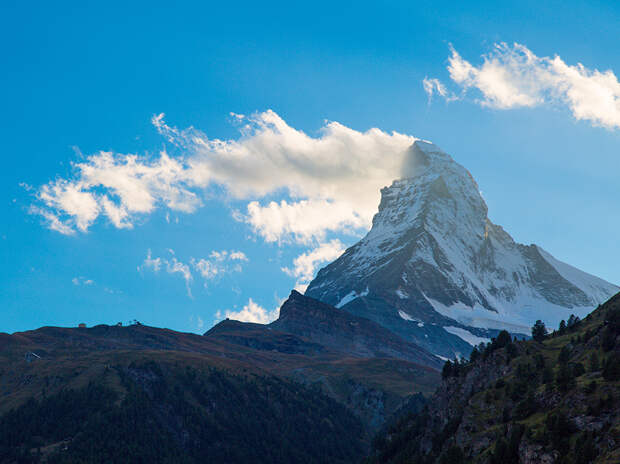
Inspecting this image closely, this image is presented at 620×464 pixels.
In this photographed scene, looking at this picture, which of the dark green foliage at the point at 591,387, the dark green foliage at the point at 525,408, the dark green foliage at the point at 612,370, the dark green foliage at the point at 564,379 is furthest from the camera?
the dark green foliage at the point at 525,408

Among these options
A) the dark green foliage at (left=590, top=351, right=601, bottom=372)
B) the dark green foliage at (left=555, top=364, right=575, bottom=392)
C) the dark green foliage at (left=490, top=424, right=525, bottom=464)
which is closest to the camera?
the dark green foliage at (left=490, top=424, right=525, bottom=464)

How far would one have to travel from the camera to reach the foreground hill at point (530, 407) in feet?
304

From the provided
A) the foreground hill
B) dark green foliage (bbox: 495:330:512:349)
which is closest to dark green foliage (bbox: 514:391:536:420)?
the foreground hill

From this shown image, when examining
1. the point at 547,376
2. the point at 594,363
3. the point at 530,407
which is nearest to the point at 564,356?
the point at 547,376

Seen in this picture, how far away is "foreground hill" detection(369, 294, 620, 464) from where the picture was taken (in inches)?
3649

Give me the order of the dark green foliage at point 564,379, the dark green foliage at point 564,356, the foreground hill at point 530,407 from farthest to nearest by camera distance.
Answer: the dark green foliage at point 564,356 < the dark green foliage at point 564,379 < the foreground hill at point 530,407

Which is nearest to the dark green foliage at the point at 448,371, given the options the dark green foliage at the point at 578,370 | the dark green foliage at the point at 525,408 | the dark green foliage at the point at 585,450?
the dark green foliage at the point at 525,408

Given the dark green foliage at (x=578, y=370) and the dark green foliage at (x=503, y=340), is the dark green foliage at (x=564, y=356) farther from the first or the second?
the dark green foliage at (x=503, y=340)

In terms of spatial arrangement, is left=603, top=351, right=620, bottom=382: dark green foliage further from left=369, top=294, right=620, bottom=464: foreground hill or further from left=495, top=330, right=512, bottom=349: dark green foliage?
left=495, top=330, right=512, bottom=349: dark green foliage

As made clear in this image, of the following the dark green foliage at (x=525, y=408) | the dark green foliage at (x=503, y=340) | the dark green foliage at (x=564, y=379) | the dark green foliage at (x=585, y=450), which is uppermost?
the dark green foliage at (x=503, y=340)

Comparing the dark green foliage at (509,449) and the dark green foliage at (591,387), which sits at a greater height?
the dark green foliage at (591,387)

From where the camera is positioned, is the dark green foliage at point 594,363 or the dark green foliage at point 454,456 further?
the dark green foliage at point 454,456

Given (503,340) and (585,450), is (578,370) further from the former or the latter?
(503,340)

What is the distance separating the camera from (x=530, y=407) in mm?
111125
